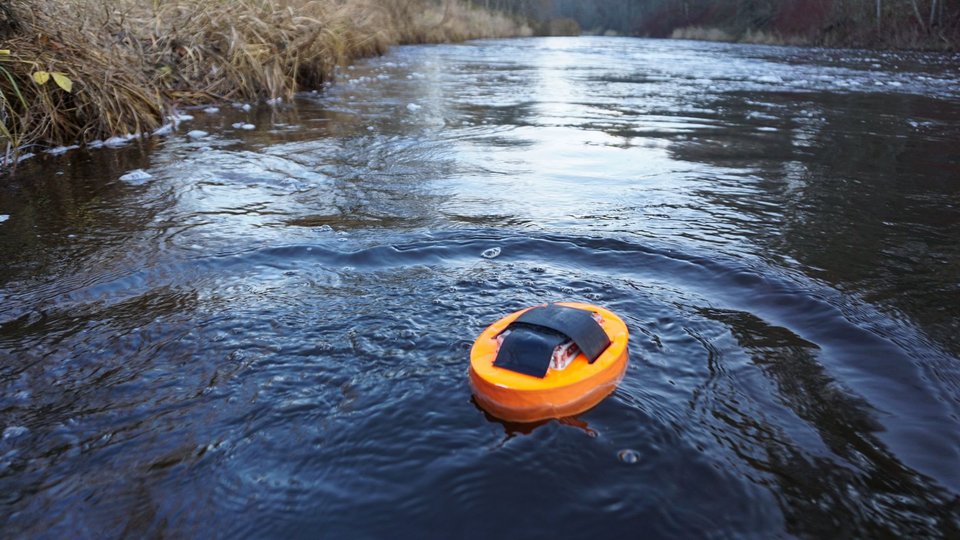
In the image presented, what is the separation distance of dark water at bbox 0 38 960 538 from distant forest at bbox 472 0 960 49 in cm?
2159

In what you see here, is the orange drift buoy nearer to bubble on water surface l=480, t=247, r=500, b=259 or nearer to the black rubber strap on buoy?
the black rubber strap on buoy

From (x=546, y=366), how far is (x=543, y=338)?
10 cm

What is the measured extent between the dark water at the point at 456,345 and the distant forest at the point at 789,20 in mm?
21589

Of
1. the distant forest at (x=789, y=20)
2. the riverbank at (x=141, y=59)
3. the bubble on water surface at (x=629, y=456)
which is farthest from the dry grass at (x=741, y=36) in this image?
the bubble on water surface at (x=629, y=456)

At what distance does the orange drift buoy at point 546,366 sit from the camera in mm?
1923

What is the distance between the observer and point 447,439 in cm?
191

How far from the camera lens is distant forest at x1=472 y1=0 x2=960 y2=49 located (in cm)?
2220

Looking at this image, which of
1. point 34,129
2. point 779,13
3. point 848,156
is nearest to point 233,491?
point 34,129

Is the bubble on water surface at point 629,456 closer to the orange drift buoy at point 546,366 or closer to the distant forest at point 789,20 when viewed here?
the orange drift buoy at point 546,366

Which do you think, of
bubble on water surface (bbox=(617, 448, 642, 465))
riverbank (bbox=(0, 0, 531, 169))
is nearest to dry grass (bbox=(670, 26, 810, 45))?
riverbank (bbox=(0, 0, 531, 169))

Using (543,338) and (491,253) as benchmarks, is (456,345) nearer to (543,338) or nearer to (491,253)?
(543,338)

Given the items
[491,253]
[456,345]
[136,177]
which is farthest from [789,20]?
[456,345]

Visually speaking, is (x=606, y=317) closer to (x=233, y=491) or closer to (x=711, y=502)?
(x=711, y=502)

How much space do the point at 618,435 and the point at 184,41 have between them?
821 centimetres
